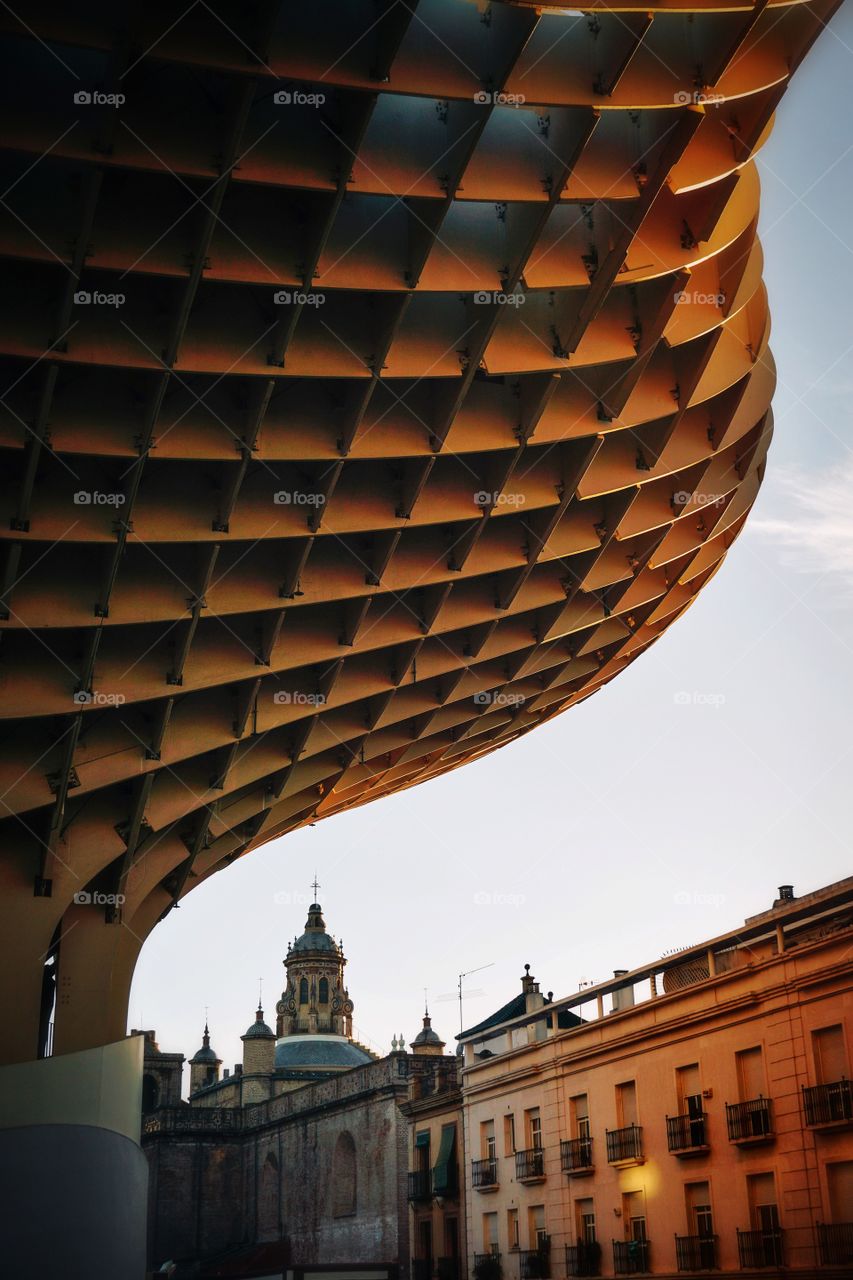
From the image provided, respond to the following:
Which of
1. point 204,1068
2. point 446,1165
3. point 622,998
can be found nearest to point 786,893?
point 622,998

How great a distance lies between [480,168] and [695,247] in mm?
2920

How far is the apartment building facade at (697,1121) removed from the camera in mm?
26812

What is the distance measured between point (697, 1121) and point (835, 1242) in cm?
534

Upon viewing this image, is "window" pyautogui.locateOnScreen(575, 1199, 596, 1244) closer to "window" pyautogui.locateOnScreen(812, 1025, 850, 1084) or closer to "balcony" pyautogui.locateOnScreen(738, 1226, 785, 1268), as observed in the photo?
"balcony" pyautogui.locateOnScreen(738, 1226, 785, 1268)

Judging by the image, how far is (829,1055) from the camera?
2698 cm

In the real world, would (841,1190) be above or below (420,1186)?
below

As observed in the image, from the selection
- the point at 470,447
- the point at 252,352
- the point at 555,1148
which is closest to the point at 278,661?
the point at 470,447

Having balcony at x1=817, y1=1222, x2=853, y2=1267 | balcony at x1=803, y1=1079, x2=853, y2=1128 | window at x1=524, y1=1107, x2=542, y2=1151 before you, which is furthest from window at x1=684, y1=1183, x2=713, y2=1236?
window at x1=524, y1=1107, x2=542, y2=1151

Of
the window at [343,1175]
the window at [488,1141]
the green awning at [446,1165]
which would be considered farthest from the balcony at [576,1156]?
the window at [343,1175]

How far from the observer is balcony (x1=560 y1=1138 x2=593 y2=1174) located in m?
36.2

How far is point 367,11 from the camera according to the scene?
38.6 ft

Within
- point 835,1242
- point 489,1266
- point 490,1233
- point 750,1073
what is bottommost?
point 489,1266

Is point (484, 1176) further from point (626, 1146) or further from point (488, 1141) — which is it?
point (626, 1146)

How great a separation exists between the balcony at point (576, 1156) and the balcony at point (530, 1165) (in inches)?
69.4
